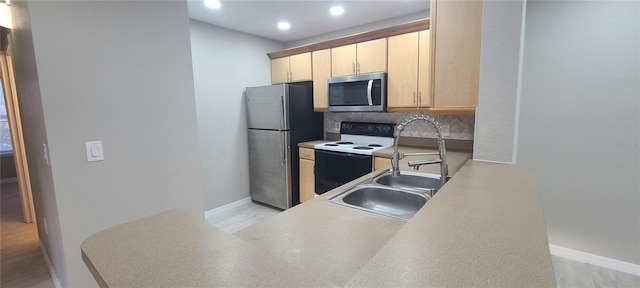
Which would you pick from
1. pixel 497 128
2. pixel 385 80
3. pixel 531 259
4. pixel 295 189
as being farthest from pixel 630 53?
pixel 295 189

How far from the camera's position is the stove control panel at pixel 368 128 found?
129 inches

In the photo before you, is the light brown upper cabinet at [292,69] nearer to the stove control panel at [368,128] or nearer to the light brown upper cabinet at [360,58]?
the light brown upper cabinet at [360,58]

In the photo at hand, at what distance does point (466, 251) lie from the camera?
27.4 inches

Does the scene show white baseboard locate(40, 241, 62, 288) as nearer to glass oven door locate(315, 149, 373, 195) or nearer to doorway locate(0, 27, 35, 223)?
doorway locate(0, 27, 35, 223)

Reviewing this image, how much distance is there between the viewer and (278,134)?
343 cm

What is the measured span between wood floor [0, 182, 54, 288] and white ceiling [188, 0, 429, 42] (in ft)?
8.66

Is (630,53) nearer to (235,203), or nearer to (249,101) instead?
(249,101)

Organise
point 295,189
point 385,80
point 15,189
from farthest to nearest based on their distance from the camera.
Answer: point 15,189 → point 295,189 → point 385,80

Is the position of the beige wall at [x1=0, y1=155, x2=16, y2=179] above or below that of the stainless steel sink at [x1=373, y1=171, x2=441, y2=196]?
below

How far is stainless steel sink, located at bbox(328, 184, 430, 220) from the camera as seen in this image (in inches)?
56.2

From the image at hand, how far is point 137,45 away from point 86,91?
1.29 ft

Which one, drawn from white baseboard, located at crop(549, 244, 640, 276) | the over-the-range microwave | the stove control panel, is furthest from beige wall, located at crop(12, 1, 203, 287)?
white baseboard, located at crop(549, 244, 640, 276)

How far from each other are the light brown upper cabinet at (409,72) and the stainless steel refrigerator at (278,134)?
3.69 ft

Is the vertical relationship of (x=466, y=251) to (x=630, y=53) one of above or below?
below
